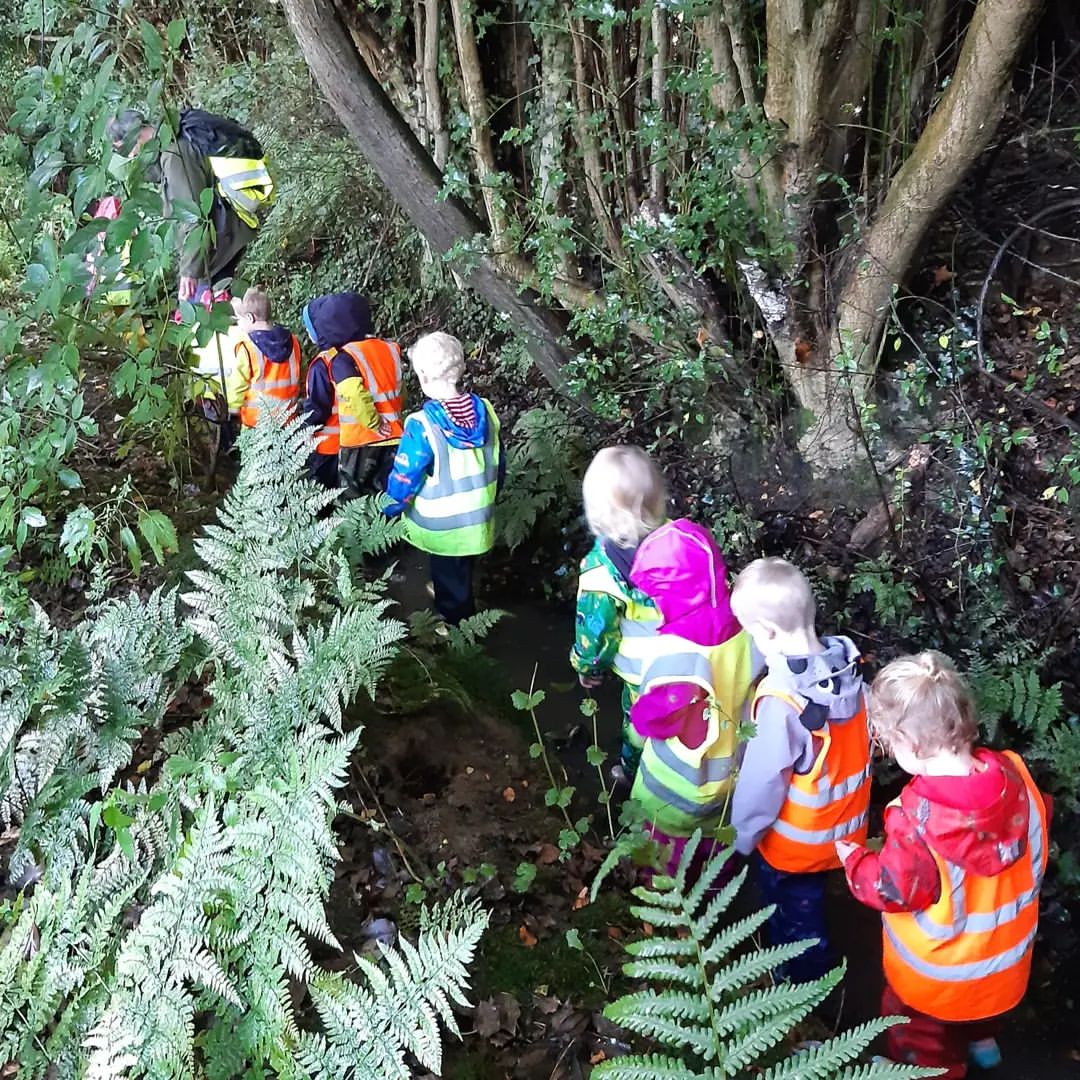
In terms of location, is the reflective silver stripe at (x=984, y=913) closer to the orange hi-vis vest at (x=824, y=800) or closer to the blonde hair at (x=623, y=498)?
the orange hi-vis vest at (x=824, y=800)

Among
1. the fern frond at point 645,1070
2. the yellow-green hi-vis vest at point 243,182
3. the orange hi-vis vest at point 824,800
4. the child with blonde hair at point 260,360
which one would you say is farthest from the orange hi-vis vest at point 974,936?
the yellow-green hi-vis vest at point 243,182

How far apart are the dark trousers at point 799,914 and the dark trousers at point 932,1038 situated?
1.24ft

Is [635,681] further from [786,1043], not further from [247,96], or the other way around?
[247,96]

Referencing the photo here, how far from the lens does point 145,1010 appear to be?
2096 mm

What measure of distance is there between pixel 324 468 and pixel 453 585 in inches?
56.4

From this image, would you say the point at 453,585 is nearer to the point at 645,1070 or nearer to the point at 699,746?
the point at 699,746

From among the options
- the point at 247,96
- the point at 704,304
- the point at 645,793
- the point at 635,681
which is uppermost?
the point at 247,96

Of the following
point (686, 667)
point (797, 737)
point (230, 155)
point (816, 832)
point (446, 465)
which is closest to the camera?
point (797, 737)

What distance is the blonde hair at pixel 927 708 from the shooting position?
226 centimetres

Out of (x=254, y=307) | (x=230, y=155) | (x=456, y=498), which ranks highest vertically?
(x=230, y=155)

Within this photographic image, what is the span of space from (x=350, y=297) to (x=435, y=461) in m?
1.46

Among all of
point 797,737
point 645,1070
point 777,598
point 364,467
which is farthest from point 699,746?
point 364,467

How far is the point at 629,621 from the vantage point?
3.27 metres

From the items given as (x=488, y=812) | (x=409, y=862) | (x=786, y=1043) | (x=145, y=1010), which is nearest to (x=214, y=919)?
(x=145, y=1010)
